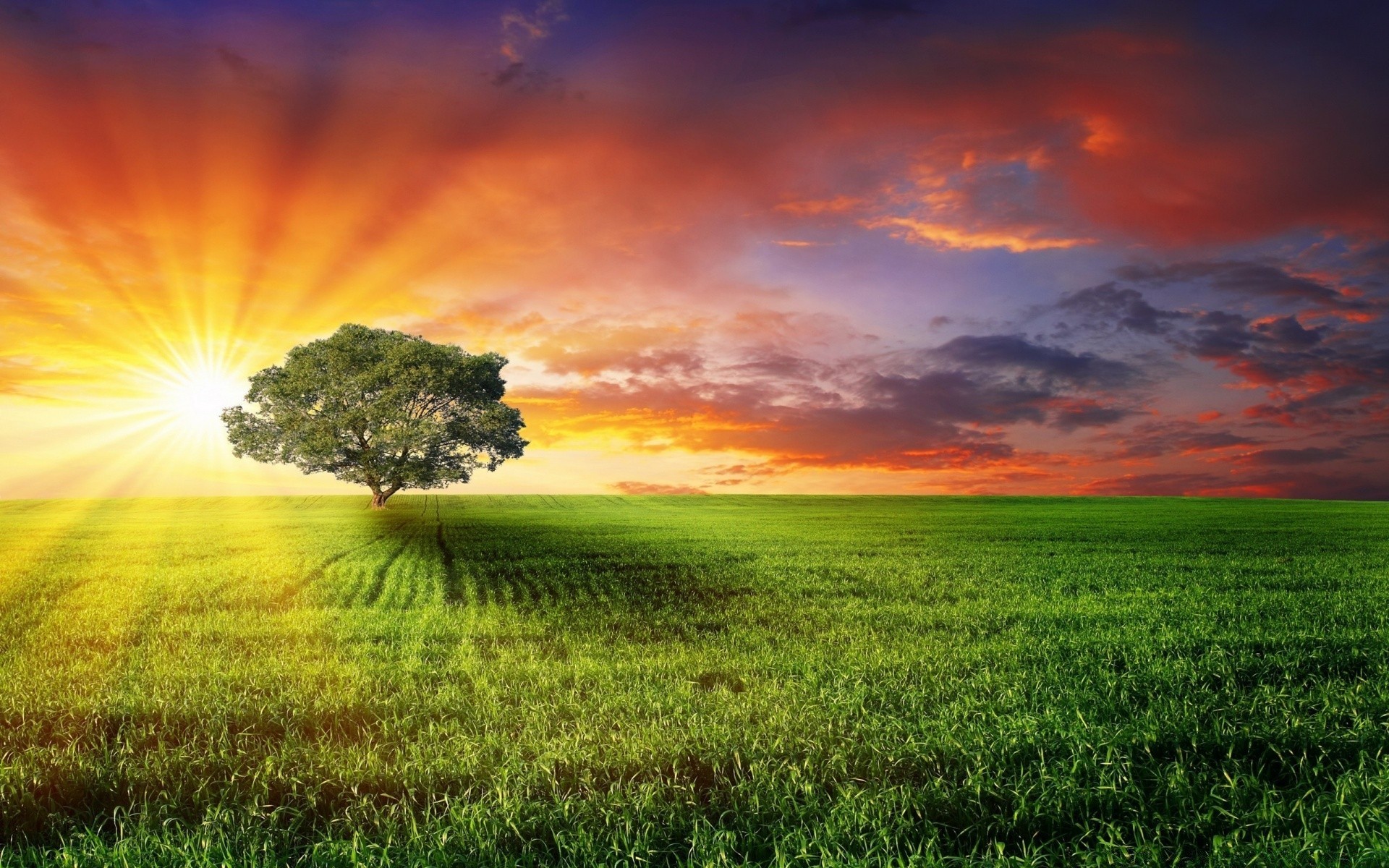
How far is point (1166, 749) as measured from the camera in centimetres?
634

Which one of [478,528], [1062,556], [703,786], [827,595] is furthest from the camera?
[478,528]

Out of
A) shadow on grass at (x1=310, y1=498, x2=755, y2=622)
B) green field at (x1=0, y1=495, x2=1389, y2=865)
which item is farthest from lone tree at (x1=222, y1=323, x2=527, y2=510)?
green field at (x1=0, y1=495, x2=1389, y2=865)

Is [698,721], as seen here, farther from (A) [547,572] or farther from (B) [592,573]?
(A) [547,572]

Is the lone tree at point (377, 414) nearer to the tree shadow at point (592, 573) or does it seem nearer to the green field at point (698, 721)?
the tree shadow at point (592, 573)

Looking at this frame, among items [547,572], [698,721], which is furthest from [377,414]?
[698,721]

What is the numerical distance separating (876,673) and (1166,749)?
3.02m

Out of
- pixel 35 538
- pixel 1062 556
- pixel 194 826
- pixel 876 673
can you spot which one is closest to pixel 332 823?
pixel 194 826

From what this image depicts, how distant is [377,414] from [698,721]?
53.6 m

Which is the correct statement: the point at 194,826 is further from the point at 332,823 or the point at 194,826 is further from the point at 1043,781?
the point at 1043,781

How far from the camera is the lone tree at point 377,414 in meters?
55.7

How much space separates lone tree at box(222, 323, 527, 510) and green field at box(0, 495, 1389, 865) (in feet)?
128

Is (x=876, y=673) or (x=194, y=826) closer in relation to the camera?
(x=194, y=826)

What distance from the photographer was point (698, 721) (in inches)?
272

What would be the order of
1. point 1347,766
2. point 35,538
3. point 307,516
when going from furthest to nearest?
point 307,516 < point 35,538 < point 1347,766
